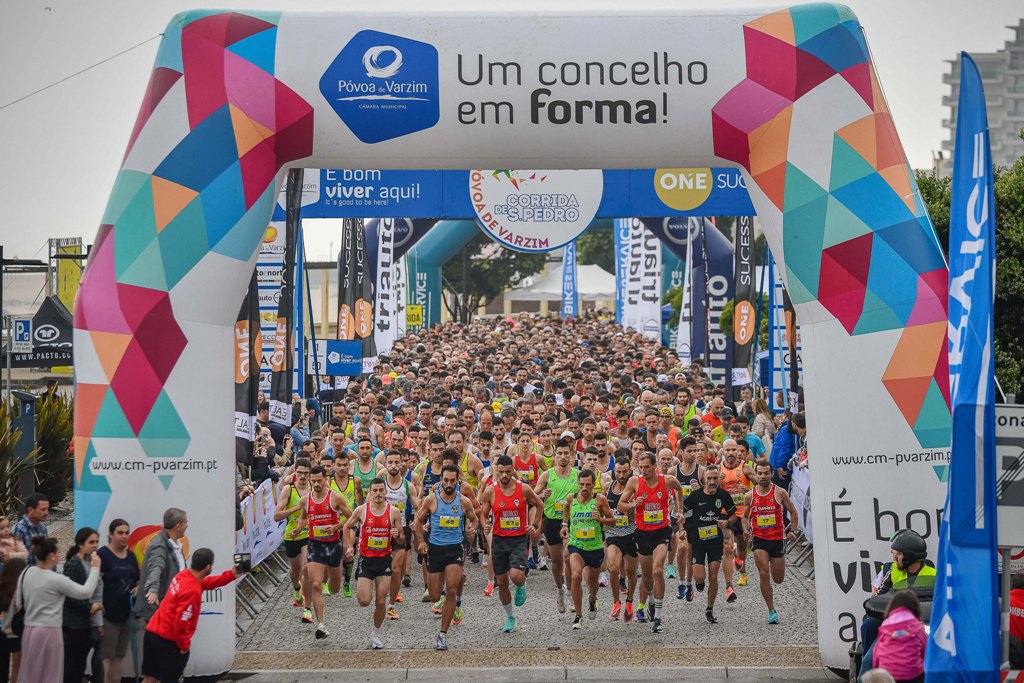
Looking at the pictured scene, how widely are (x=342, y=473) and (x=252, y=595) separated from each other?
6.28 feet

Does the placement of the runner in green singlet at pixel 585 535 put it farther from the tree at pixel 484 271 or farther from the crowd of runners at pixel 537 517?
the tree at pixel 484 271

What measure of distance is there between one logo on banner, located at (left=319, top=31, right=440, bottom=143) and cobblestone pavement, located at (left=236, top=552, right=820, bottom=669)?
4509 mm

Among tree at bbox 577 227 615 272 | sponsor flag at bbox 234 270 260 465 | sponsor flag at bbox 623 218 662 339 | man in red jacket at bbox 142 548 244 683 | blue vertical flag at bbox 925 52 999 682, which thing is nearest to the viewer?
blue vertical flag at bbox 925 52 999 682

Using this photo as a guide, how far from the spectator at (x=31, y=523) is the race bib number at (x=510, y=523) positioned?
418 centimetres

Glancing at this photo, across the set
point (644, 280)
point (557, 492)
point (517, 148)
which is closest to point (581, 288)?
point (644, 280)

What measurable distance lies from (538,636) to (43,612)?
454 cm

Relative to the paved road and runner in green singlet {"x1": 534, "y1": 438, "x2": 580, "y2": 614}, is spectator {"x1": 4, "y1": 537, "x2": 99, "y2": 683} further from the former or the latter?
runner in green singlet {"x1": 534, "y1": 438, "x2": 580, "y2": 614}

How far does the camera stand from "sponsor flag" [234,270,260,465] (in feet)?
46.0

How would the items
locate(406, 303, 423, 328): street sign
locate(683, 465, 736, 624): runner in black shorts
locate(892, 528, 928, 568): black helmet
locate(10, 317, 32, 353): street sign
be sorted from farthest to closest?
locate(406, 303, 423, 328): street sign → locate(10, 317, 32, 353): street sign → locate(683, 465, 736, 624): runner in black shorts → locate(892, 528, 928, 568): black helmet

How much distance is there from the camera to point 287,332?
1716cm

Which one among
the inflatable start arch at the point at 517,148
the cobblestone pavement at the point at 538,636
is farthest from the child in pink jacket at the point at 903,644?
the cobblestone pavement at the point at 538,636

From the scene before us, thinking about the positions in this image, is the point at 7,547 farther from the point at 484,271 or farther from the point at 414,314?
the point at 484,271

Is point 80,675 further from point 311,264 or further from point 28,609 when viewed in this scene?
point 311,264

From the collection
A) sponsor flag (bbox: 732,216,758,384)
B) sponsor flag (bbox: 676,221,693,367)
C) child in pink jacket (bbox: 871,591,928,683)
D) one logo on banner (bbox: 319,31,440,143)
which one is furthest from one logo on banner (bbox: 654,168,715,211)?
child in pink jacket (bbox: 871,591,928,683)
